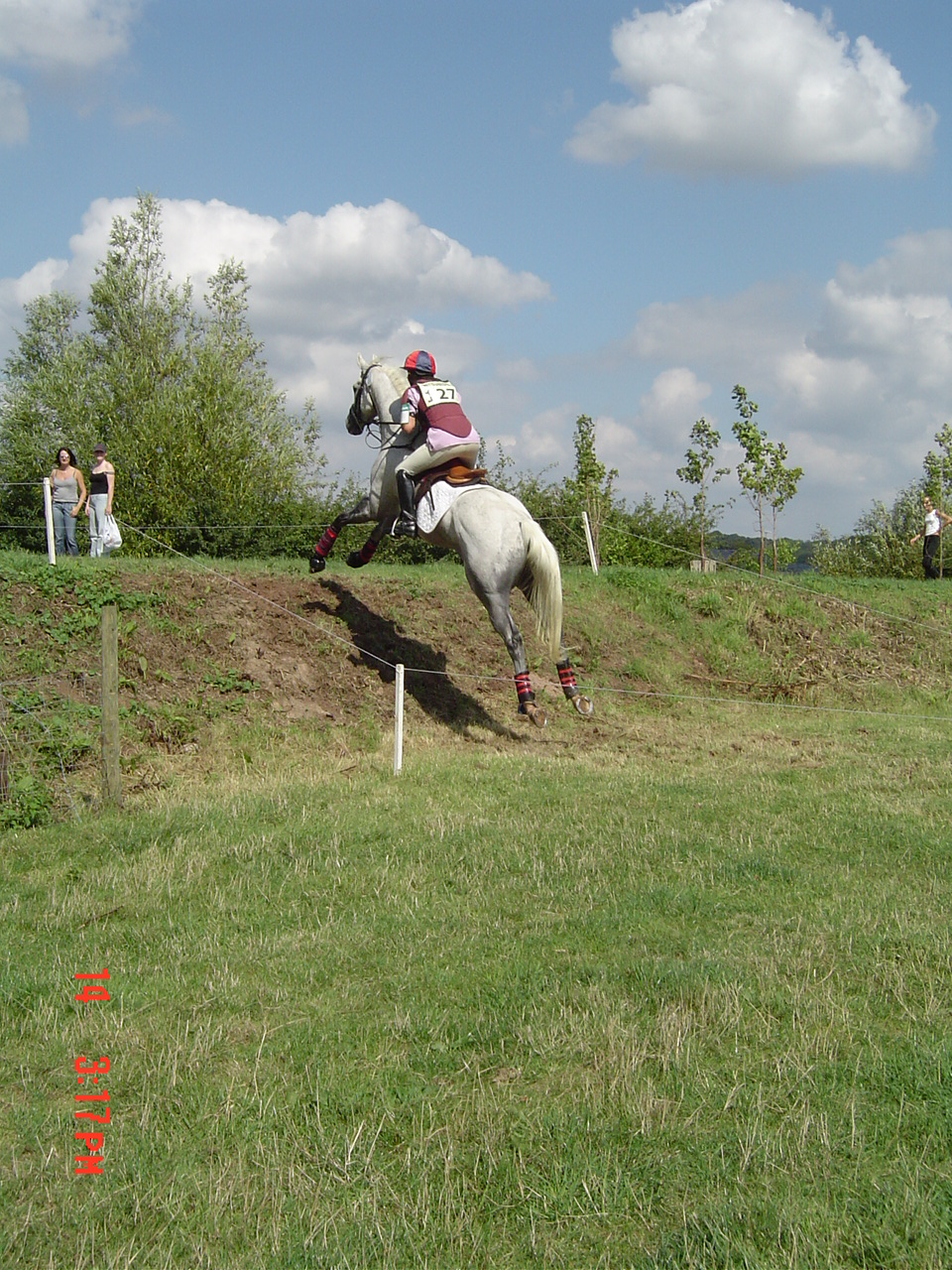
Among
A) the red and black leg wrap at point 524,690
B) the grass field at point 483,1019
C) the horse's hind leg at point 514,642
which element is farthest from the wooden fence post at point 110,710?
the red and black leg wrap at point 524,690

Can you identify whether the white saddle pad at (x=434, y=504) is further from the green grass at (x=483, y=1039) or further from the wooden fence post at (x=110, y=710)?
the green grass at (x=483, y=1039)

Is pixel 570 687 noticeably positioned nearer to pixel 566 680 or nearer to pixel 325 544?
pixel 566 680

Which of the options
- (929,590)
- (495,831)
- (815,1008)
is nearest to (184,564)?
(495,831)

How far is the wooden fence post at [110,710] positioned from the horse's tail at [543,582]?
459 cm

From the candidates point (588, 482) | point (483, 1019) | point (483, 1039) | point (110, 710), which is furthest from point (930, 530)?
point (483, 1039)

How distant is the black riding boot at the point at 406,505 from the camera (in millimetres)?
11672

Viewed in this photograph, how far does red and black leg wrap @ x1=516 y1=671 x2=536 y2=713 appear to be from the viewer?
11734 mm

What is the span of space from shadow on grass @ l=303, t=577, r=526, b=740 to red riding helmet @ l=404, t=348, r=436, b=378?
3.15 m

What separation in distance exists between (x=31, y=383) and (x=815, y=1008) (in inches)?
1457

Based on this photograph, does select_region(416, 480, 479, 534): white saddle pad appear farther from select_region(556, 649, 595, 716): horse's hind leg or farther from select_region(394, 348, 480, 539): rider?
select_region(556, 649, 595, 716): horse's hind leg

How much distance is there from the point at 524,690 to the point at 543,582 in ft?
3.99

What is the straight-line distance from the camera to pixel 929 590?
21.6 m

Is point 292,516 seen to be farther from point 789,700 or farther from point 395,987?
point 395,987
